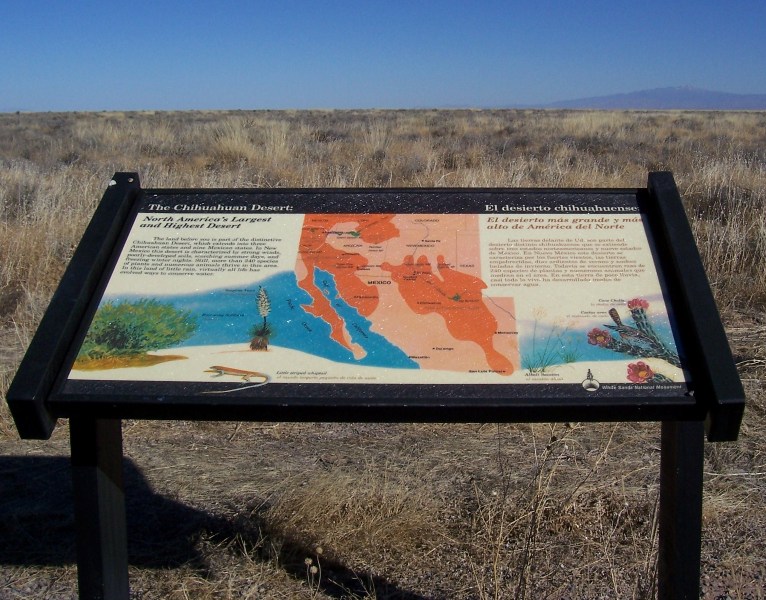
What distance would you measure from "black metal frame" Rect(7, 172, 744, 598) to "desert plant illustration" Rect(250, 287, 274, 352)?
168 mm

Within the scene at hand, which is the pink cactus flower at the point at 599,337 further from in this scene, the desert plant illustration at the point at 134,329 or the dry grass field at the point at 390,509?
the desert plant illustration at the point at 134,329

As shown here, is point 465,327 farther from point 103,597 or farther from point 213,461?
point 213,461

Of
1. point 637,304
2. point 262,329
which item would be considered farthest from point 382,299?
point 637,304

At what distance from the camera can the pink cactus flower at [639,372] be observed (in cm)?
202

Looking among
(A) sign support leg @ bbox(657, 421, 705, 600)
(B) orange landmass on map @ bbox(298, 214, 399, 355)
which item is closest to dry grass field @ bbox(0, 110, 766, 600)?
(A) sign support leg @ bbox(657, 421, 705, 600)

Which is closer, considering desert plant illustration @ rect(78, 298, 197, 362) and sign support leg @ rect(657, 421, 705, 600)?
sign support leg @ rect(657, 421, 705, 600)

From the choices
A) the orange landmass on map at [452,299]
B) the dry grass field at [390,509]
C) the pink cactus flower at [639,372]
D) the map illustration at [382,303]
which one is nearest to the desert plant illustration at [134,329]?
the map illustration at [382,303]

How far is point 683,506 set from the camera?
2072mm

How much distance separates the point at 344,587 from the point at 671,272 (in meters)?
1.64

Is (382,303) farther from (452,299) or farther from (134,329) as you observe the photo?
(134,329)

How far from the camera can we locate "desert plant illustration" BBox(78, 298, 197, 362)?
2.17m

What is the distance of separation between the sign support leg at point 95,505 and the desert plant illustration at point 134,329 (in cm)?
20

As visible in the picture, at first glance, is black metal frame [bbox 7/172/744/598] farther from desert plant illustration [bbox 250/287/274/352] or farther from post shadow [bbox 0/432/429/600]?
post shadow [bbox 0/432/429/600]

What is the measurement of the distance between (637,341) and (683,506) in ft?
1.48
